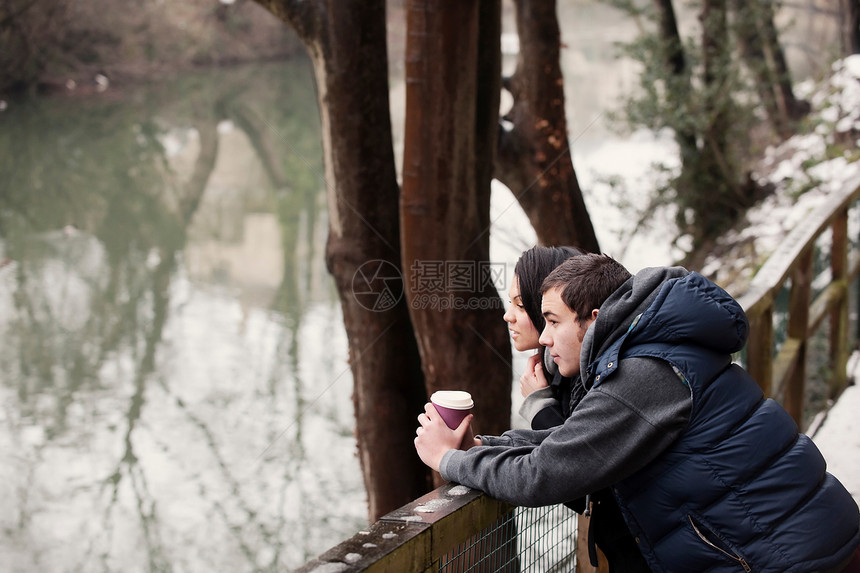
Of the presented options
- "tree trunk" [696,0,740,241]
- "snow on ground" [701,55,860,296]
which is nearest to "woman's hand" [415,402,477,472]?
"snow on ground" [701,55,860,296]

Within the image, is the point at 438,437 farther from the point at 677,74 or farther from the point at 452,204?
the point at 677,74

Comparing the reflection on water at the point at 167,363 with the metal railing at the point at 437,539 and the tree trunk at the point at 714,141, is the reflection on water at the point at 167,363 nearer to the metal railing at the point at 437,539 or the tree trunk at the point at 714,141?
the tree trunk at the point at 714,141

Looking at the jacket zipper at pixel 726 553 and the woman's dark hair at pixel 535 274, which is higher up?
the woman's dark hair at pixel 535 274

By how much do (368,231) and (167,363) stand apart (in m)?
5.29

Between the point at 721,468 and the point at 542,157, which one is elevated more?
the point at 542,157

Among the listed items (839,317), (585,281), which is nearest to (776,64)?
(839,317)

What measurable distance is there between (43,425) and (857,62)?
27.3ft

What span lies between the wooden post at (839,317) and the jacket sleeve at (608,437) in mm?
2558

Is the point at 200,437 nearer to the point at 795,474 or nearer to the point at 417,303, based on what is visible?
the point at 417,303

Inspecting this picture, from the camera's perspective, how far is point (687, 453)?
4.69ft

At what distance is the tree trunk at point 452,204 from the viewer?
3508mm

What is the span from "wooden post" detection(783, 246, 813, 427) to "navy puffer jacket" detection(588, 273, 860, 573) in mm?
1882

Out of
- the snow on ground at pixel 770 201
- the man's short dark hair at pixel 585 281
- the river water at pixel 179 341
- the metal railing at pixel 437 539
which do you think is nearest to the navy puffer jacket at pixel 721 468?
the man's short dark hair at pixel 585 281

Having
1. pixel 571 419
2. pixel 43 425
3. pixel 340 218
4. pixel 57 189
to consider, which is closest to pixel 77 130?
pixel 57 189
